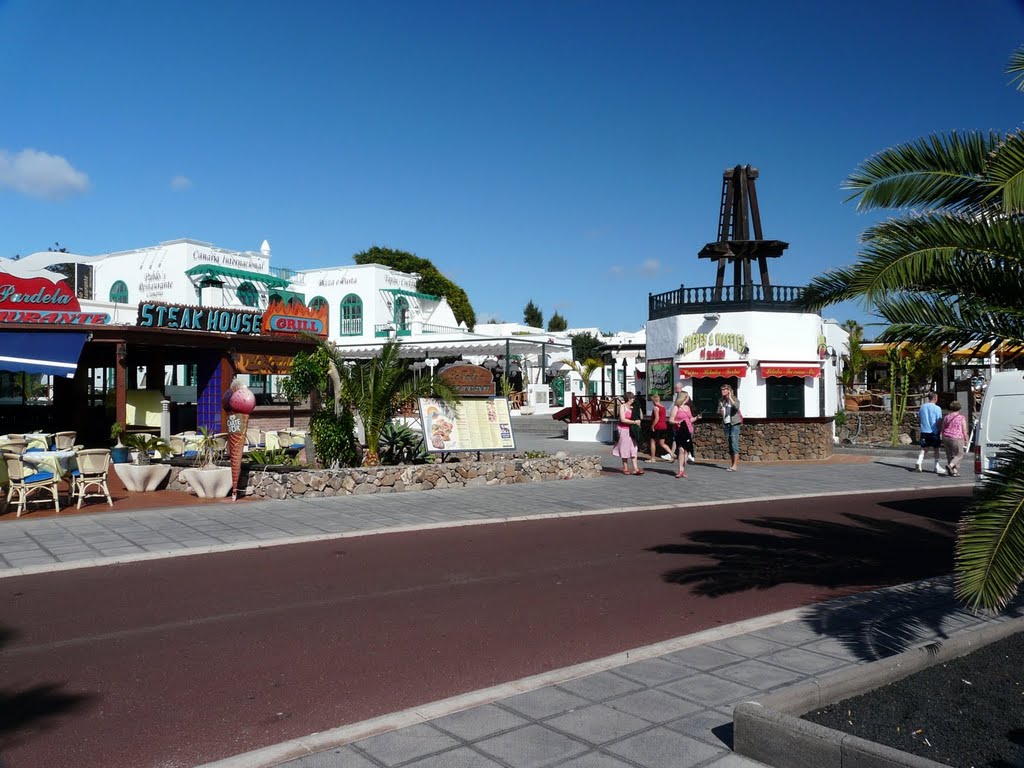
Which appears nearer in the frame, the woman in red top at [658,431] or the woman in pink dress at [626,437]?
the woman in pink dress at [626,437]

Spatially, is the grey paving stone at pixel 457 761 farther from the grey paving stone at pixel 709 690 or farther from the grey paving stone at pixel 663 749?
the grey paving stone at pixel 709 690

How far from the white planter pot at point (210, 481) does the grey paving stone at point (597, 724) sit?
31.6 ft

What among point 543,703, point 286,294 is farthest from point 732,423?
point 286,294

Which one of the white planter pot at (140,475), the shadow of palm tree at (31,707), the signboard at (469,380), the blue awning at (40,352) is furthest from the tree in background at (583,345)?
the shadow of palm tree at (31,707)

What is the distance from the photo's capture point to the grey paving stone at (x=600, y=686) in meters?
4.70

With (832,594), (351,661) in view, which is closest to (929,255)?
(832,594)

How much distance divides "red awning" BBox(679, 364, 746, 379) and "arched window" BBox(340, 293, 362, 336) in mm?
28496

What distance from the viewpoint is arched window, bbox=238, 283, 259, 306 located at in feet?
139

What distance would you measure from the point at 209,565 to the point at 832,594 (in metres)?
5.89

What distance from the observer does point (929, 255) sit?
18.9ft

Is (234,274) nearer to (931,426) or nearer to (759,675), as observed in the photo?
(931,426)

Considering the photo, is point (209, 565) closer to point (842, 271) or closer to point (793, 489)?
point (842, 271)

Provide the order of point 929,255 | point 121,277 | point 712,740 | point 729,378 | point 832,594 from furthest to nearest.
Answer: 1. point 121,277
2. point 729,378
3. point 832,594
4. point 929,255
5. point 712,740

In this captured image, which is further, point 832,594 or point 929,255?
point 832,594
